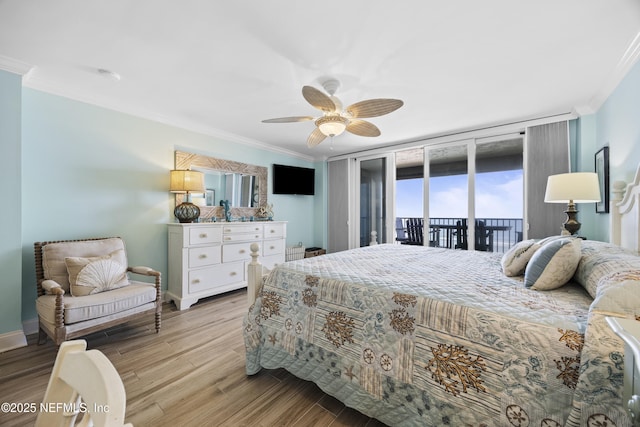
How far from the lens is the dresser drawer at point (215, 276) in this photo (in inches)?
127

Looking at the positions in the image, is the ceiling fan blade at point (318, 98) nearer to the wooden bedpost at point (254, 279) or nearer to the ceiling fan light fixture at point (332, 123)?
the ceiling fan light fixture at point (332, 123)

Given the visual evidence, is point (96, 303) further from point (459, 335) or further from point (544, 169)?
point (544, 169)

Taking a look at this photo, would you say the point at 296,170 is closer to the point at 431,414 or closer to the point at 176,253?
the point at 176,253

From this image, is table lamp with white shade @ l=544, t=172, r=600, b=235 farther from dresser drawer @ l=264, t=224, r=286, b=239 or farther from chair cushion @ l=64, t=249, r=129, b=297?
chair cushion @ l=64, t=249, r=129, b=297

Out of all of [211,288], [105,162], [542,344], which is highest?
[105,162]

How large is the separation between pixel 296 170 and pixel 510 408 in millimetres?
4630

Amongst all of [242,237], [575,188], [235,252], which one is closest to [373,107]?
[575,188]

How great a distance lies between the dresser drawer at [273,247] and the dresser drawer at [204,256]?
0.79 meters

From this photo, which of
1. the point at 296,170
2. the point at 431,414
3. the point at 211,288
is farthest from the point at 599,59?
the point at 211,288

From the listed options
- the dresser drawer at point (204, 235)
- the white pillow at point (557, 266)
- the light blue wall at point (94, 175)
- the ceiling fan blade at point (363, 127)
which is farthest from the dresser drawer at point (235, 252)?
the white pillow at point (557, 266)

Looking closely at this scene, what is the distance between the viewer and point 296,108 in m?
3.02

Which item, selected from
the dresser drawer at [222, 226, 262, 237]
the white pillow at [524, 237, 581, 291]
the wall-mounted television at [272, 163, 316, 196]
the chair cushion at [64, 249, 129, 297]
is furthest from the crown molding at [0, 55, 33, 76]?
the white pillow at [524, 237, 581, 291]

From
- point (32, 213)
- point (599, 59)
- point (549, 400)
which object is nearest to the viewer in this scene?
point (549, 400)

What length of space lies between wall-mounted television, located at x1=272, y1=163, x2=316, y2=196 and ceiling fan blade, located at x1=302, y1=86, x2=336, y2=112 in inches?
110
